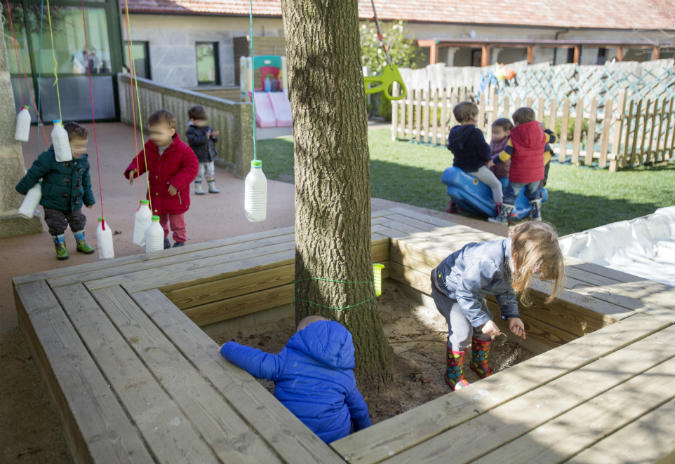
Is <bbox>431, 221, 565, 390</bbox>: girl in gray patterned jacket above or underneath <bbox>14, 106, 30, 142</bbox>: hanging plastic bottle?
underneath

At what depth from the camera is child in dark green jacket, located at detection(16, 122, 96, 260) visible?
15.9ft

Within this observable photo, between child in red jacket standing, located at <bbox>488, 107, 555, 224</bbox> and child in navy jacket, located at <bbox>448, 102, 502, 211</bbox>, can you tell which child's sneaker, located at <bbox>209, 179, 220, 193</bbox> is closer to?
child in navy jacket, located at <bbox>448, 102, 502, 211</bbox>

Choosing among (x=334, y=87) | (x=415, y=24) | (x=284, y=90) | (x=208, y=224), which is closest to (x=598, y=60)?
(x=415, y=24)

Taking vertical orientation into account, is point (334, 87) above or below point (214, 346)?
above

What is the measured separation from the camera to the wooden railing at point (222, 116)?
30.2 ft

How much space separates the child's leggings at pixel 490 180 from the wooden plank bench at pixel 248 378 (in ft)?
9.10

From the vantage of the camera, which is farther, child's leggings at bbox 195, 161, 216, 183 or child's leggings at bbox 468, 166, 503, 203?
child's leggings at bbox 195, 161, 216, 183

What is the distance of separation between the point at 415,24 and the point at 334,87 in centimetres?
2077

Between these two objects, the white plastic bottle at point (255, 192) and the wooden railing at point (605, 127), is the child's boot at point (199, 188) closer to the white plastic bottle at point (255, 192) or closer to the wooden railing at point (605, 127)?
the white plastic bottle at point (255, 192)

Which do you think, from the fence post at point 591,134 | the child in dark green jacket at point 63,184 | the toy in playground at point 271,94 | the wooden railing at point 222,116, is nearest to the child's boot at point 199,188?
the wooden railing at point 222,116

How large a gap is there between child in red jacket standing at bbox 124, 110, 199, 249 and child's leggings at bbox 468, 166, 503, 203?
11.4 ft

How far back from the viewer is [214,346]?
2.89 meters

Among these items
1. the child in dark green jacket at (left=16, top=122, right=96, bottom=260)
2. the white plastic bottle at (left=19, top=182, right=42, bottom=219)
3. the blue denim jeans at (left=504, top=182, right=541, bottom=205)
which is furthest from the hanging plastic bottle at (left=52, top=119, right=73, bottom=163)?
the blue denim jeans at (left=504, top=182, right=541, bottom=205)

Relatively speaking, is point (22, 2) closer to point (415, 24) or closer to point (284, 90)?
point (284, 90)
